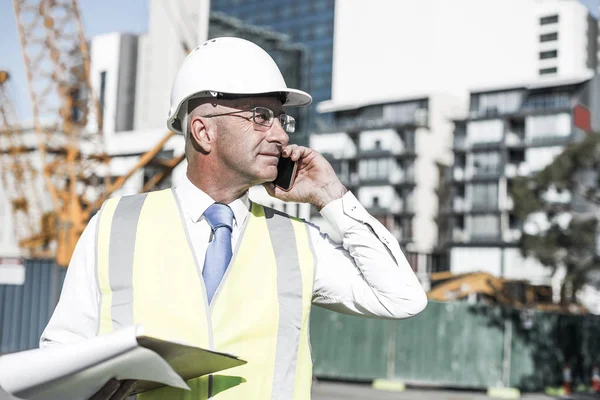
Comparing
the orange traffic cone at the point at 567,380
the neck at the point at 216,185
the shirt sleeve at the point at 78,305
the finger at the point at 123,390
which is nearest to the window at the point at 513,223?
the orange traffic cone at the point at 567,380

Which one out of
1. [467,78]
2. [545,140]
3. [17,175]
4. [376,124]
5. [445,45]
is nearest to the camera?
[17,175]

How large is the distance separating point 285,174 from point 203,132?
0.90 feet

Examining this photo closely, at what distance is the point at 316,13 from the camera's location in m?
97.3

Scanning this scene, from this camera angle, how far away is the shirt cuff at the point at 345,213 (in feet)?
7.80

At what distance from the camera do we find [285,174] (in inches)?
98.5

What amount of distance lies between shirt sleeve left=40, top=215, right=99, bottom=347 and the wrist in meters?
0.59

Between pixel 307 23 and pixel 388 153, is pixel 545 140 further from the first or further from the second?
pixel 307 23

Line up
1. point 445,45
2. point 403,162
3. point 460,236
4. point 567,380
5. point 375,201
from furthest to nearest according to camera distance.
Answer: point 445,45 < point 403,162 < point 375,201 < point 460,236 < point 567,380

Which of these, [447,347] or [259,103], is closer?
Result: [259,103]

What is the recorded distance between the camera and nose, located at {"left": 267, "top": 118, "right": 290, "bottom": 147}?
2354 millimetres

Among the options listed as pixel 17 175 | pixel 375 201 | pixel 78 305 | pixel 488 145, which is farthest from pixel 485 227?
pixel 78 305

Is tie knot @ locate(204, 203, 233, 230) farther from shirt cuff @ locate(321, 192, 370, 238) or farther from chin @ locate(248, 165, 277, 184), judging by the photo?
shirt cuff @ locate(321, 192, 370, 238)

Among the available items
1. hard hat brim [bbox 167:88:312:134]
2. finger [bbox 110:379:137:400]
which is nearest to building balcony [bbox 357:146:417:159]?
hard hat brim [bbox 167:88:312:134]

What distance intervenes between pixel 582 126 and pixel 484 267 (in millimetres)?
12116
